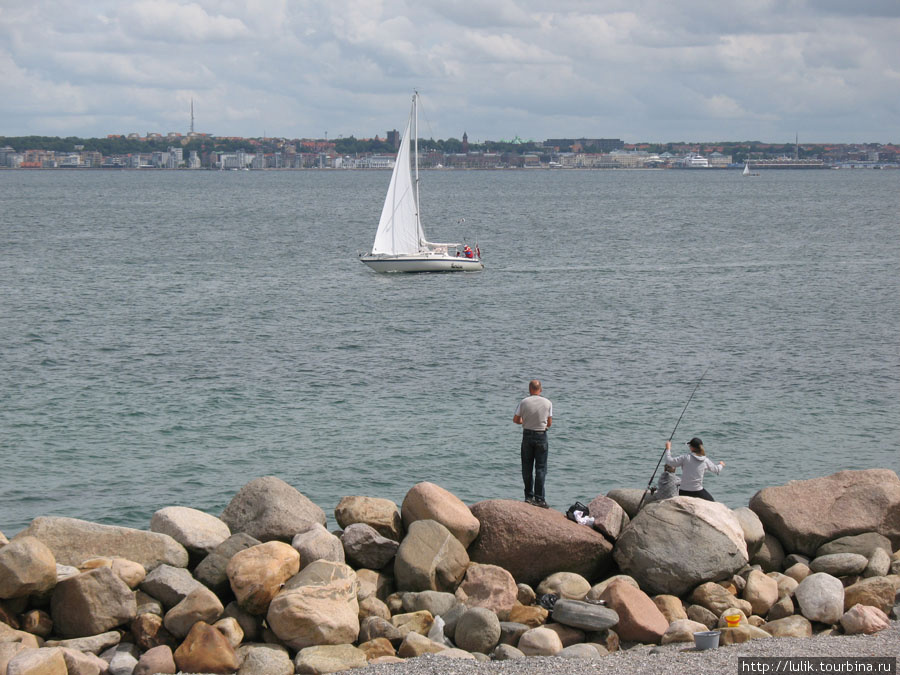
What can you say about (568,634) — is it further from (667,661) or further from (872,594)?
(872,594)

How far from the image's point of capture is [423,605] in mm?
13469

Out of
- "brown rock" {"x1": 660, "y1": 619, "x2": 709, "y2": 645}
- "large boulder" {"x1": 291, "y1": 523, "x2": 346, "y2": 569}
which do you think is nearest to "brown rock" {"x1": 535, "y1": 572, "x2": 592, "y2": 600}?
"brown rock" {"x1": 660, "y1": 619, "x2": 709, "y2": 645}

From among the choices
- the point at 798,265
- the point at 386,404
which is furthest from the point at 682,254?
the point at 386,404

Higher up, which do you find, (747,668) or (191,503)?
(747,668)

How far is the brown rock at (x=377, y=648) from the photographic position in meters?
12.2

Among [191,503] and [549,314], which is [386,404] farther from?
[549,314]

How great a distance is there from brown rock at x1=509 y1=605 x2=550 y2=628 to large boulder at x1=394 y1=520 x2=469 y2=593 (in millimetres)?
1028

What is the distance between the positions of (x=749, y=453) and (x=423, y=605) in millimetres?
12525

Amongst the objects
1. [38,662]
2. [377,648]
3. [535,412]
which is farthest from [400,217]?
[38,662]

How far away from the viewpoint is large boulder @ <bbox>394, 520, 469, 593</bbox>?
45.4ft

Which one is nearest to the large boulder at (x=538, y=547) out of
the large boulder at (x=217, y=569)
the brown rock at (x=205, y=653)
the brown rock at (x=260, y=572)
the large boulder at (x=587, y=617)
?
the large boulder at (x=587, y=617)

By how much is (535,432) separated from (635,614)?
10.7 ft

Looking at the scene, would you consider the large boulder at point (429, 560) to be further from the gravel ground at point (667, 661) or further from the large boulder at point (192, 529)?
the large boulder at point (192, 529)

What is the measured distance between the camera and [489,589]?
1366 cm
